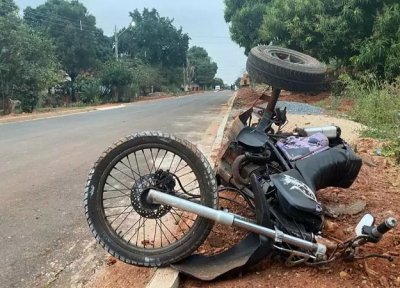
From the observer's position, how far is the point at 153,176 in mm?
2949

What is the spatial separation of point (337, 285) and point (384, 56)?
13.4 m

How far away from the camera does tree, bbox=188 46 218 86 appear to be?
10606 cm

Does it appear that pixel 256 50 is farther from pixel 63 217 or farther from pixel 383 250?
pixel 63 217

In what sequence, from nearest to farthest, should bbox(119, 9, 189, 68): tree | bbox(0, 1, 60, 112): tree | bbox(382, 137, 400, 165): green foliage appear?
bbox(382, 137, 400, 165): green foliage, bbox(0, 1, 60, 112): tree, bbox(119, 9, 189, 68): tree

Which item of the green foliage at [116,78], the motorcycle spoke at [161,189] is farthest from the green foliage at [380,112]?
the green foliage at [116,78]

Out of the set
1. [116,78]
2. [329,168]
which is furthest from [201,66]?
[329,168]

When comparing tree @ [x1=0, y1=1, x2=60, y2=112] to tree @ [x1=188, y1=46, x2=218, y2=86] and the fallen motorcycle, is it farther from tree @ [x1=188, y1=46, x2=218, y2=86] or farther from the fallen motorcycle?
tree @ [x1=188, y1=46, x2=218, y2=86]

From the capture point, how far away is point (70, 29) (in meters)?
44.0

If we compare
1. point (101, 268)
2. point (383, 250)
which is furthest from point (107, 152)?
point (383, 250)

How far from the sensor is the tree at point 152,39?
58562mm

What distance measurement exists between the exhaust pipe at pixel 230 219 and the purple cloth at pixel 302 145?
670mm

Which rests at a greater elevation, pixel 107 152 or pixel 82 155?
pixel 107 152

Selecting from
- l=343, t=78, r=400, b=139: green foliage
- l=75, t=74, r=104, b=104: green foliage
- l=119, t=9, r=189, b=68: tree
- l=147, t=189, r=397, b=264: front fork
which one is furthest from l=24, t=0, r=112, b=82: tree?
l=147, t=189, r=397, b=264: front fork

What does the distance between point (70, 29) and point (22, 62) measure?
895 inches
